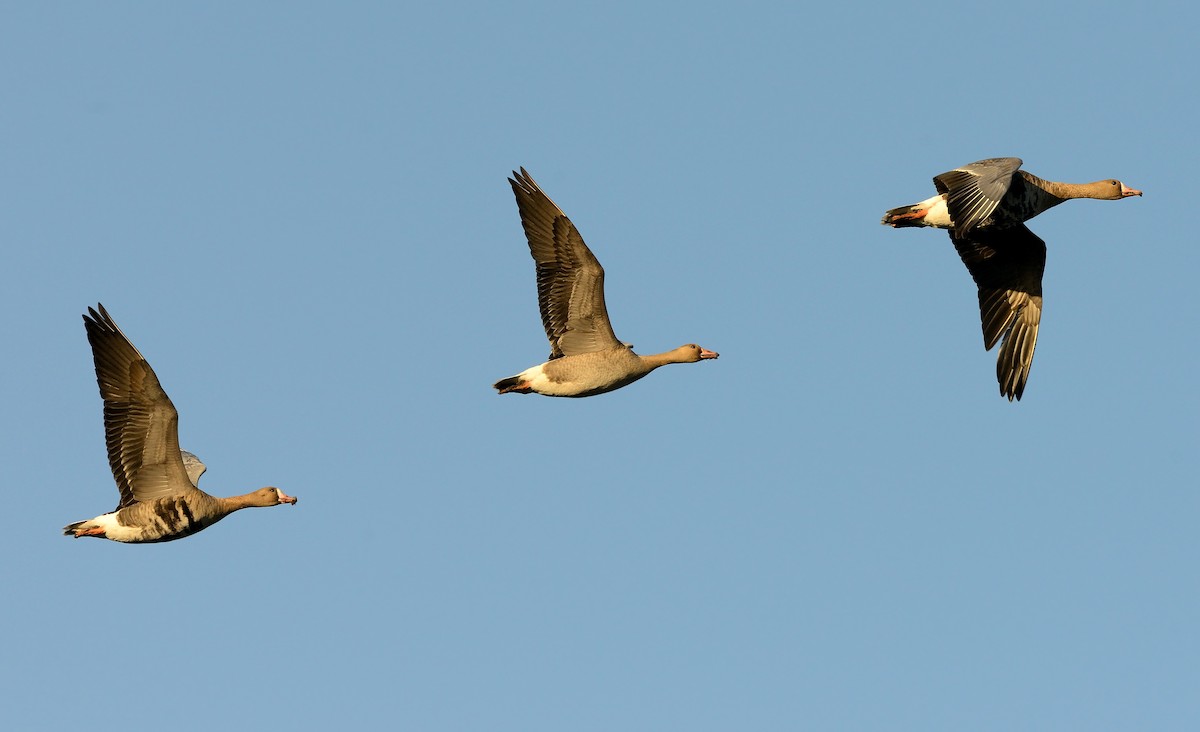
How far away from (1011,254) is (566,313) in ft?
25.6

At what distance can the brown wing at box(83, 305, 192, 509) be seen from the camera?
23.8 metres

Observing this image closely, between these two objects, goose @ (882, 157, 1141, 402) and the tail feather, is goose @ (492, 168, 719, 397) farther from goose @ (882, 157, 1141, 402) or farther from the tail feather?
goose @ (882, 157, 1141, 402)

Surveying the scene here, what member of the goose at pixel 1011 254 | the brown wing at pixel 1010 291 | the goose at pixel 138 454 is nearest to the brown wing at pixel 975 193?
the goose at pixel 1011 254

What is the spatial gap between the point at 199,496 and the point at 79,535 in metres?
2.01

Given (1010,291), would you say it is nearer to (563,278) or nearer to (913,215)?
(913,215)

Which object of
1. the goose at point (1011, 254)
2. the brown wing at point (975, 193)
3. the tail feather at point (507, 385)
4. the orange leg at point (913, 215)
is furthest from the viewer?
the orange leg at point (913, 215)

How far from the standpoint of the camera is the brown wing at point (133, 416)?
23781 mm

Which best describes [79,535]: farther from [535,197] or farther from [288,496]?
[535,197]

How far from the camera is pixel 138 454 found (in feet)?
79.2

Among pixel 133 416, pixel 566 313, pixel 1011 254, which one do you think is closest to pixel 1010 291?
pixel 1011 254

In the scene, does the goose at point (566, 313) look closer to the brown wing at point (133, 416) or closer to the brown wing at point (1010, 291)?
the brown wing at point (133, 416)

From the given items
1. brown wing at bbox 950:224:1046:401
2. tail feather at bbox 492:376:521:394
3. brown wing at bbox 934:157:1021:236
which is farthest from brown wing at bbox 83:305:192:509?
brown wing at bbox 950:224:1046:401

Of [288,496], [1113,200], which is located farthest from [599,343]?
[1113,200]

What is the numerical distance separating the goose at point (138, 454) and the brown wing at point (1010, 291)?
1308 cm
